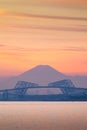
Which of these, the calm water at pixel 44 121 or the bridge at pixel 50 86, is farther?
the bridge at pixel 50 86

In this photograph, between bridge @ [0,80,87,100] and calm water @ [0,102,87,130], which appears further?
bridge @ [0,80,87,100]

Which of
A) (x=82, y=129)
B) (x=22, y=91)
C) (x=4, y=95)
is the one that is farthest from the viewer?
(x=22, y=91)

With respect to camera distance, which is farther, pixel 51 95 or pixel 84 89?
pixel 51 95

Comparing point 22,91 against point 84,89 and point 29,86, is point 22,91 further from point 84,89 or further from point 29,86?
point 84,89

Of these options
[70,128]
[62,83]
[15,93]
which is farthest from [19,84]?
[70,128]

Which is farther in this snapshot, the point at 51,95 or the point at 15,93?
the point at 51,95

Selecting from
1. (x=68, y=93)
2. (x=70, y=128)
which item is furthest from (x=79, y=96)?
(x=70, y=128)

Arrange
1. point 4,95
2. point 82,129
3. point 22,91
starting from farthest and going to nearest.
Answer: point 22,91, point 4,95, point 82,129

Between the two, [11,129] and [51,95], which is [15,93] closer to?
[51,95]

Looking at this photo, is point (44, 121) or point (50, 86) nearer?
point (44, 121)
